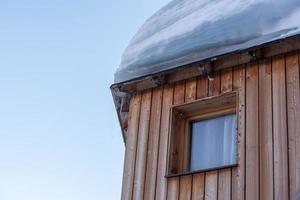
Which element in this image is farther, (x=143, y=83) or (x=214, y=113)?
(x=143, y=83)

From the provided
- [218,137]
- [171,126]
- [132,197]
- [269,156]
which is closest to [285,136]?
[269,156]

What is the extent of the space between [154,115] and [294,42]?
66.7 inches

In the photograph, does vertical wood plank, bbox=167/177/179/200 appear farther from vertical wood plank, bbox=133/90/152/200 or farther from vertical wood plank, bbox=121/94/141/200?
vertical wood plank, bbox=121/94/141/200

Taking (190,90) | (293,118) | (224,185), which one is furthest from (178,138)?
(293,118)

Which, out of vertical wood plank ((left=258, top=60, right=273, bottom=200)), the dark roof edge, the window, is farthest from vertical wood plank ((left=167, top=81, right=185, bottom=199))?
vertical wood plank ((left=258, top=60, right=273, bottom=200))

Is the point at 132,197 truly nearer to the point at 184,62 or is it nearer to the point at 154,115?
the point at 154,115

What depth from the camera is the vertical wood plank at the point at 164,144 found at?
590 cm

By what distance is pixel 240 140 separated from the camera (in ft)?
18.5

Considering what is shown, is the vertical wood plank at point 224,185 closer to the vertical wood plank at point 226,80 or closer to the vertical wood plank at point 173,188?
the vertical wood plank at point 173,188

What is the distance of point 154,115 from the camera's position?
6441 millimetres

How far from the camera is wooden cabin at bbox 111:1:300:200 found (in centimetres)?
537

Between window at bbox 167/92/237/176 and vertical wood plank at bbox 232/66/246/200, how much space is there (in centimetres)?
12

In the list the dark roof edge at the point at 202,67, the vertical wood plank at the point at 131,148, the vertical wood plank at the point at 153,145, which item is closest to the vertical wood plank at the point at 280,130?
the dark roof edge at the point at 202,67

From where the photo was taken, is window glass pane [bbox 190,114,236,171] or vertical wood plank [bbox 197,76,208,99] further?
vertical wood plank [bbox 197,76,208,99]
